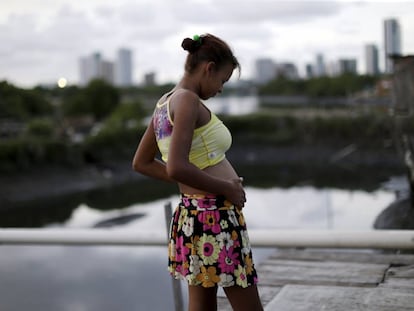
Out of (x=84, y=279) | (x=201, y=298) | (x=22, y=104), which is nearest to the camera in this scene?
(x=201, y=298)

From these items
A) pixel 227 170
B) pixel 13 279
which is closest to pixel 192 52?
pixel 227 170

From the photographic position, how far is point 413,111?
4176mm

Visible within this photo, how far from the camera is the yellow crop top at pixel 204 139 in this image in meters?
1.34

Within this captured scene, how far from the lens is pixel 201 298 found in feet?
4.62

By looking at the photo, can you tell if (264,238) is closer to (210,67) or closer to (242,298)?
(242,298)

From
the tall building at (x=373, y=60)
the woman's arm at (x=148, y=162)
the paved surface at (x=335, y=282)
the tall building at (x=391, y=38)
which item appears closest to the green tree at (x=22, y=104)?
the tall building at (x=373, y=60)

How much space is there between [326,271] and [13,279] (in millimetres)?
2035

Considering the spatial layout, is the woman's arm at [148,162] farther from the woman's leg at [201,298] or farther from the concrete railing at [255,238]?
the concrete railing at [255,238]

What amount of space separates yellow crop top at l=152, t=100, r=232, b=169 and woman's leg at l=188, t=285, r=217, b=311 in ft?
0.88

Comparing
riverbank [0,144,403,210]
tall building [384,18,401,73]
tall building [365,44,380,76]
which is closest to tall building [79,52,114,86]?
riverbank [0,144,403,210]

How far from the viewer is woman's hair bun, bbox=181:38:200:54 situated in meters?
1.32

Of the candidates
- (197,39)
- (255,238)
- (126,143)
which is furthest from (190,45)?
(126,143)

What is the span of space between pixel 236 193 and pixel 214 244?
118mm

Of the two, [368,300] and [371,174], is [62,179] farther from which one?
[368,300]
